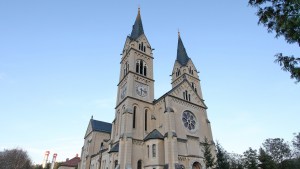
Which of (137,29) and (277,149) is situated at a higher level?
(137,29)

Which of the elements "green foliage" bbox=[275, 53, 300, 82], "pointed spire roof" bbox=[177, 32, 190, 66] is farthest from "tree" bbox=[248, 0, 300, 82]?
"pointed spire roof" bbox=[177, 32, 190, 66]

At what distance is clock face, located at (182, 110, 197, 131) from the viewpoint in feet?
98.8

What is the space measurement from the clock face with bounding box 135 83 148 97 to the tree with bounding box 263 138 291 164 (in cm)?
3779

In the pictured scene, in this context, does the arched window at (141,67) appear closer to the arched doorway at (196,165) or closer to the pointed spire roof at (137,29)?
the pointed spire roof at (137,29)

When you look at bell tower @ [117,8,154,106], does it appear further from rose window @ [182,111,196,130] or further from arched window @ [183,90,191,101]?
rose window @ [182,111,196,130]

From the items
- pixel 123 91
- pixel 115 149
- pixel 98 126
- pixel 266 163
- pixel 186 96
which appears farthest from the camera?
pixel 98 126

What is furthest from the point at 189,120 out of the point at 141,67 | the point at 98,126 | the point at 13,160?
the point at 13,160

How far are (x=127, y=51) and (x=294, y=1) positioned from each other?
102 feet

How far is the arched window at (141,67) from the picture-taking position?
34719 millimetres

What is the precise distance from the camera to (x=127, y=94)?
30234mm

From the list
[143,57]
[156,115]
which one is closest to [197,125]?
[156,115]

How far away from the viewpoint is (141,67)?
3547 centimetres

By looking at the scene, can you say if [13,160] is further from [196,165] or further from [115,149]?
[196,165]

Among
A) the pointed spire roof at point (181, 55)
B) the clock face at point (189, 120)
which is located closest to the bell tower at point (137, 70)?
the clock face at point (189, 120)
